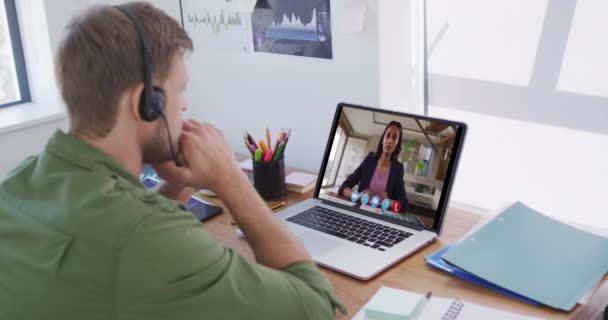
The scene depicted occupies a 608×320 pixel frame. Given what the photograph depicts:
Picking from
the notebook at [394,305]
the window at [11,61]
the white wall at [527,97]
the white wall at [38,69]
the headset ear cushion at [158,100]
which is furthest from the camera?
the window at [11,61]

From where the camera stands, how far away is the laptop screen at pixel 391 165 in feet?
4.51

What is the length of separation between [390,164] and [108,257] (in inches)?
30.4

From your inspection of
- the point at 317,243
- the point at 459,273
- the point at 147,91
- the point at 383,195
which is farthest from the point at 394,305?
the point at 147,91

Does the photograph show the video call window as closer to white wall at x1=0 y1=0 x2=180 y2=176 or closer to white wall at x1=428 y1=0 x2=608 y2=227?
white wall at x1=428 y1=0 x2=608 y2=227

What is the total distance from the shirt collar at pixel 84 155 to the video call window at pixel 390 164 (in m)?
0.66

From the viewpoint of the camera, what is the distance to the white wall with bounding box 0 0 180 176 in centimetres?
195

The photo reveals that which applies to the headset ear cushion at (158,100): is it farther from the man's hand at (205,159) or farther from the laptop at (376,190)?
the laptop at (376,190)

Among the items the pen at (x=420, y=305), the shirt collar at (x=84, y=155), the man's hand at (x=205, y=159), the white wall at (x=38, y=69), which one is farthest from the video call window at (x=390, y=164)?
the white wall at (x=38, y=69)

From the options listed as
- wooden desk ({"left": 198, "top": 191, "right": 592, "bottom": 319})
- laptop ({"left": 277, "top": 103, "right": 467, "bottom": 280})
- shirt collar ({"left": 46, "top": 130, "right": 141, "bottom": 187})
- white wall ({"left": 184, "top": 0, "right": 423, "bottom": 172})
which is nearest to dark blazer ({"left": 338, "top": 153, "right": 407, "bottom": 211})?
laptop ({"left": 277, "top": 103, "right": 467, "bottom": 280})

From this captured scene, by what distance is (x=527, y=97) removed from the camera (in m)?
1.63

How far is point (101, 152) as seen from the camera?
36.3 inches

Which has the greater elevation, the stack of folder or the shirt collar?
the shirt collar

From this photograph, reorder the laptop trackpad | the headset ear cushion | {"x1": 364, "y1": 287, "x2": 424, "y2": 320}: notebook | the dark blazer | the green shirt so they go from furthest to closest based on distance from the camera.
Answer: the dark blazer, the laptop trackpad, {"x1": 364, "y1": 287, "x2": 424, "y2": 320}: notebook, the headset ear cushion, the green shirt

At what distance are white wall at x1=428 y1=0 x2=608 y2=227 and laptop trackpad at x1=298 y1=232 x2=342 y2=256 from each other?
60 cm
